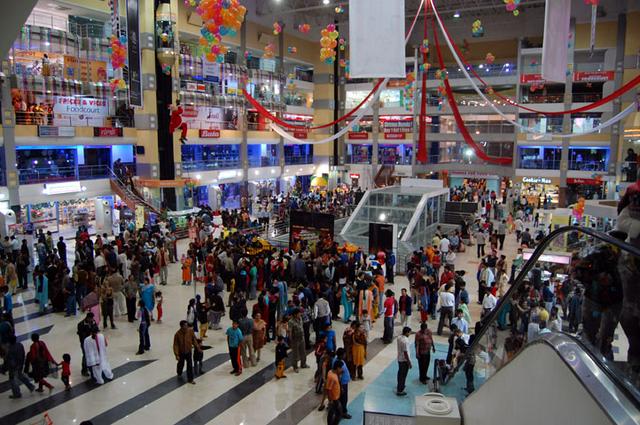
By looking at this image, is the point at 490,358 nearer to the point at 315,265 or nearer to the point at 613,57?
the point at 315,265

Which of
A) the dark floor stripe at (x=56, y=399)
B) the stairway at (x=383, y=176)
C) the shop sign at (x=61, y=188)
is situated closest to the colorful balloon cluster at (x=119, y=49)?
the shop sign at (x=61, y=188)

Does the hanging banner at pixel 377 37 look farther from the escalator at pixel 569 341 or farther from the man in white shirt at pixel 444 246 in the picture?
the man in white shirt at pixel 444 246

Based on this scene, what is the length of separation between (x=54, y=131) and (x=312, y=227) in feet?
36.7

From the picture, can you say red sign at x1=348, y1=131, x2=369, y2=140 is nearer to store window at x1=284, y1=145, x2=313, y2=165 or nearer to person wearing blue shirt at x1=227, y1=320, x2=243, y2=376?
store window at x1=284, y1=145, x2=313, y2=165

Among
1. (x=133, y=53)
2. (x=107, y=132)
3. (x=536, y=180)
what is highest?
(x=133, y=53)

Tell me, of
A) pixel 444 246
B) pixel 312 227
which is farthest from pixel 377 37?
pixel 444 246

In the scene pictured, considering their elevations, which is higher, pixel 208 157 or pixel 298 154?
pixel 298 154

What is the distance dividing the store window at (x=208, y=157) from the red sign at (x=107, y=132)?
4266 mm

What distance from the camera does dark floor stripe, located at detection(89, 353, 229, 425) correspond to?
6.70 metres

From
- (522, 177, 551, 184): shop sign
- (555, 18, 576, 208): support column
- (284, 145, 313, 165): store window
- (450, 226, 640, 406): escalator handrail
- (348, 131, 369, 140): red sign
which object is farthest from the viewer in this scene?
(348, 131, 369, 140): red sign

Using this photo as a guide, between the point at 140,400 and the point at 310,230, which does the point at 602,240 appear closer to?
the point at 140,400

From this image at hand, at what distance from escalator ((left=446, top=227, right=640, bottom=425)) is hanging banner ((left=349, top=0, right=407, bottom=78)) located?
450 cm

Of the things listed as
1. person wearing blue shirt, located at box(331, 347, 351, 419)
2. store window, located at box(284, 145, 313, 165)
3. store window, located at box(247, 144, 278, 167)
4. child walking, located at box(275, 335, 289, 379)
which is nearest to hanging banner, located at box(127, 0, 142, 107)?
child walking, located at box(275, 335, 289, 379)

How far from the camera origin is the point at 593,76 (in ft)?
92.1
